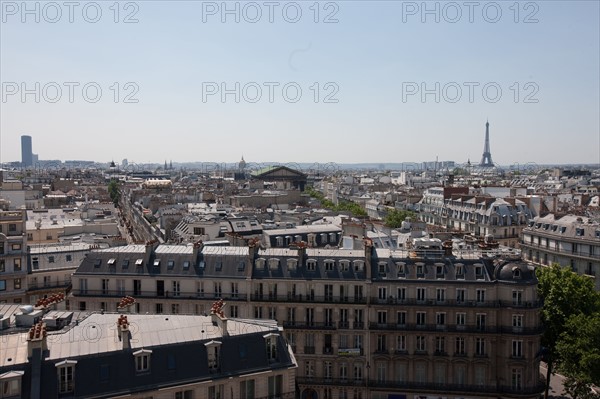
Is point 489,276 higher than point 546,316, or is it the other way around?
point 489,276

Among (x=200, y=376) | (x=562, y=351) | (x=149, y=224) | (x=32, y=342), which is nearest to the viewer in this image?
(x=32, y=342)

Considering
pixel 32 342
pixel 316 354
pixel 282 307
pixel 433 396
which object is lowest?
pixel 433 396

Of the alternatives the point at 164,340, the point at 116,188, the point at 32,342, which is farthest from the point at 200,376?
the point at 116,188

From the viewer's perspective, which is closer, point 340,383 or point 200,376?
point 200,376

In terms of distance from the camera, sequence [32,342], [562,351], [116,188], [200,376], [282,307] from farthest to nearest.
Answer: [116,188]
[282,307]
[562,351]
[200,376]
[32,342]

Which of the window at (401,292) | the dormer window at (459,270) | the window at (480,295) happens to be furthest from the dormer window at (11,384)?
the window at (480,295)

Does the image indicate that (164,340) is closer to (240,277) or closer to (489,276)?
(240,277)
